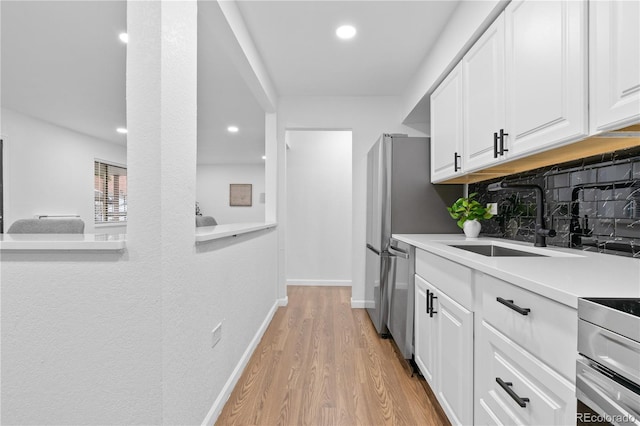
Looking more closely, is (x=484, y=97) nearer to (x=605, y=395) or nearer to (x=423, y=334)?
(x=423, y=334)

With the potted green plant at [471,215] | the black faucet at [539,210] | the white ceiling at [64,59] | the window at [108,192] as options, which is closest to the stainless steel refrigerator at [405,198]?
the potted green plant at [471,215]

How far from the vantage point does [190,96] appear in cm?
136

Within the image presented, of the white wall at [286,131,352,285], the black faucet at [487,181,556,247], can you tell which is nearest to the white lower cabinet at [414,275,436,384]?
the black faucet at [487,181,556,247]

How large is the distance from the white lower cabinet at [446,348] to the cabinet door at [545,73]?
0.81 metres

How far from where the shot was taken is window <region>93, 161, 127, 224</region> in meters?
5.94

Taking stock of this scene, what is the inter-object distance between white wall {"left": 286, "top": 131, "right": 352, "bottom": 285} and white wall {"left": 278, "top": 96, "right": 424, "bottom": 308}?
0.95 meters

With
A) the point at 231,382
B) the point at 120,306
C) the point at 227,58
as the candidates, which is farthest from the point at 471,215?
the point at 227,58

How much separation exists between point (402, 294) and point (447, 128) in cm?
125

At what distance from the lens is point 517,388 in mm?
935

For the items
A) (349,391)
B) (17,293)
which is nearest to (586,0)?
(349,391)

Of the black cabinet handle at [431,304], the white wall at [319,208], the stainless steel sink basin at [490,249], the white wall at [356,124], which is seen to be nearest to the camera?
the black cabinet handle at [431,304]

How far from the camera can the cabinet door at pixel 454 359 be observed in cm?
126

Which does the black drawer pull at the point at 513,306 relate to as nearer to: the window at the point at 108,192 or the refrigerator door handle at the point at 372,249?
the refrigerator door handle at the point at 372,249

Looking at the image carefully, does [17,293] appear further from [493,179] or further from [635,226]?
[493,179]
